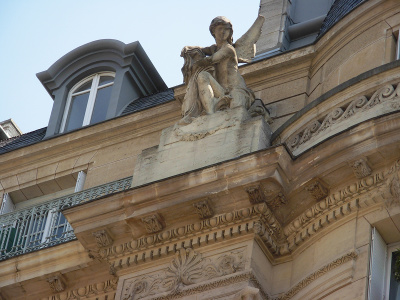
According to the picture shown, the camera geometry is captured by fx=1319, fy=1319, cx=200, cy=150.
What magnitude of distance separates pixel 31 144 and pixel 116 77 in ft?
5.63

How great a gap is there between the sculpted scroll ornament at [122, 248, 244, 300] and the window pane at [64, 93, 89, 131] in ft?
17.9

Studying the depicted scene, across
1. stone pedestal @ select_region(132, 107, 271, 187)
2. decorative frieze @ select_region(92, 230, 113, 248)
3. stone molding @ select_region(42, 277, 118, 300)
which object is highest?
stone pedestal @ select_region(132, 107, 271, 187)

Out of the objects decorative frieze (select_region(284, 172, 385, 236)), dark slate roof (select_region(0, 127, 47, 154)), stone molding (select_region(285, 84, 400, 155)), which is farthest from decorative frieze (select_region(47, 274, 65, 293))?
dark slate roof (select_region(0, 127, 47, 154))

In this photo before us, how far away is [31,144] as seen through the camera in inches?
749

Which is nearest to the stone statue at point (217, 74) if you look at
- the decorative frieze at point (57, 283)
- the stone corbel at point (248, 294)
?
the decorative frieze at point (57, 283)

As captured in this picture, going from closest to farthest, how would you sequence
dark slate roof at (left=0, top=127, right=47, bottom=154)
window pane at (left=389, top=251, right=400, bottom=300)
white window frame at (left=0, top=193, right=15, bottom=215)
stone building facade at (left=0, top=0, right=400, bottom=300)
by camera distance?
1. window pane at (left=389, top=251, right=400, bottom=300)
2. stone building facade at (left=0, top=0, right=400, bottom=300)
3. white window frame at (left=0, top=193, right=15, bottom=215)
4. dark slate roof at (left=0, top=127, right=47, bottom=154)

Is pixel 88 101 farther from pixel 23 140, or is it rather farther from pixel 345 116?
pixel 345 116

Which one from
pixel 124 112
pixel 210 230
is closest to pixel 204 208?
pixel 210 230

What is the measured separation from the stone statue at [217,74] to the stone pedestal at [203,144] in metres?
0.24

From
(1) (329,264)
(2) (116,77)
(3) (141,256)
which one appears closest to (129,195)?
(3) (141,256)

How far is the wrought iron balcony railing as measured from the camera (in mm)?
16984

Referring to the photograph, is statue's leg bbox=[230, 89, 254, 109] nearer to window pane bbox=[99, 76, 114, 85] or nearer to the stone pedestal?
the stone pedestal

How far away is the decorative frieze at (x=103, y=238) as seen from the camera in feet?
49.3

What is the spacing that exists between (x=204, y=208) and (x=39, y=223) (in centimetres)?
340
